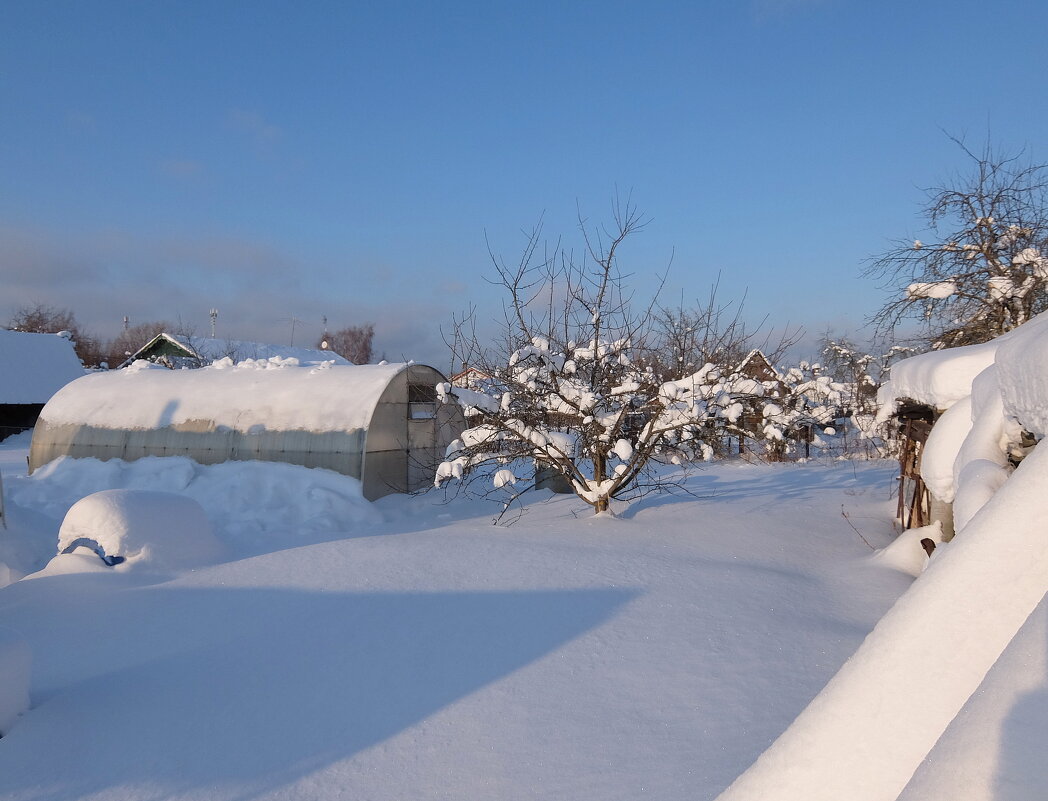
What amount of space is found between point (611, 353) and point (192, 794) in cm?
809

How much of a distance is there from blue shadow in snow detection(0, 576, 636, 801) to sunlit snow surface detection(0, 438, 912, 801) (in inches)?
0.8

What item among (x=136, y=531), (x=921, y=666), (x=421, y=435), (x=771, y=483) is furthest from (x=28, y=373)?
(x=921, y=666)

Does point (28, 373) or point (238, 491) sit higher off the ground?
point (28, 373)

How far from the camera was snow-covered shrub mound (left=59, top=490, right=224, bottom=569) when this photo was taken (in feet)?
26.7

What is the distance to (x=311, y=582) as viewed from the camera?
746 cm

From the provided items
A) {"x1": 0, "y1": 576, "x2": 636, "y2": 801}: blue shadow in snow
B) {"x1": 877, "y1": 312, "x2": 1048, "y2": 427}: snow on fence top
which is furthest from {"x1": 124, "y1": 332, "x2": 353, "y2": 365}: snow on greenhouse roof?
{"x1": 877, "y1": 312, "x2": 1048, "y2": 427}: snow on fence top

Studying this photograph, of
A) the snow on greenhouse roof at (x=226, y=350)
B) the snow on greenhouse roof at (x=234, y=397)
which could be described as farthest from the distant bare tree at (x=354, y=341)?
the snow on greenhouse roof at (x=234, y=397)

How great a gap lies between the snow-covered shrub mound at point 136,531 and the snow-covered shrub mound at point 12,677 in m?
3.52

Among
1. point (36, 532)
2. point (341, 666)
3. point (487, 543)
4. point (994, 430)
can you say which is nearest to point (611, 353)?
point (487, 543)

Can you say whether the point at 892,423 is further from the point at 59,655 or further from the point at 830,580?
the point at 59,655

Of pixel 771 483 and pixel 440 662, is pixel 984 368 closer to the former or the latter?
pixel 440 662

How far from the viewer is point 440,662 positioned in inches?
216

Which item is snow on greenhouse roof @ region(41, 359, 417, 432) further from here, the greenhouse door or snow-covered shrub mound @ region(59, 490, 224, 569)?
snow-covered shrub mound @ region(59, 490, 224, 569)

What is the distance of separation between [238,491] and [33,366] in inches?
1097
